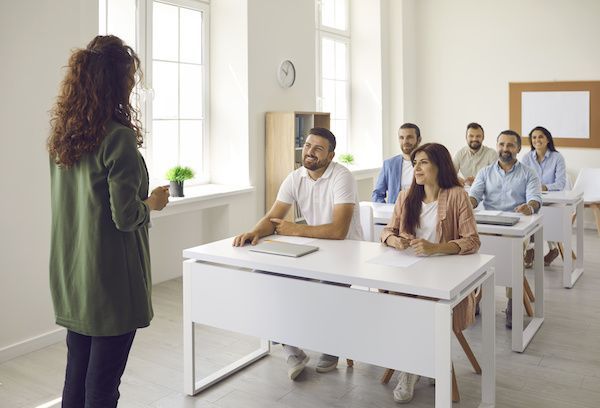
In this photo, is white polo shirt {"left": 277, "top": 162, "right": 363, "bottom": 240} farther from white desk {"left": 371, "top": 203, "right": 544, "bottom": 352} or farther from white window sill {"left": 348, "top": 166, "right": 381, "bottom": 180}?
white window sill {"left": 348, "top": 166, "right": 381, "bottom": 180}

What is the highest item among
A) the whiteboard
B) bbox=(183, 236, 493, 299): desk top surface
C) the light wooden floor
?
the whiteboard

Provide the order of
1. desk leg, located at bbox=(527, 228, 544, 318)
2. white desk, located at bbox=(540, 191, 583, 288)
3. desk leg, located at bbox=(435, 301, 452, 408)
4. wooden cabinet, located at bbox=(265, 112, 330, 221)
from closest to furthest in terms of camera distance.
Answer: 1. desk leg, located at bbox=(435, 301, 452, 408)
2. desk leg, located at bbox=(527, 228, 544, 318)
3. white desk, located at bbox=(540, 191, 583, 288)
4. wooden cabinet, located at bbox=(265, 112, 330, 221)

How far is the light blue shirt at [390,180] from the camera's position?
5.04 meters

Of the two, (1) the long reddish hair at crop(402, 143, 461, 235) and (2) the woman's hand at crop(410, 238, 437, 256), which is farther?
(1) the long reddish hair at crop(402, 143, 461, 235)

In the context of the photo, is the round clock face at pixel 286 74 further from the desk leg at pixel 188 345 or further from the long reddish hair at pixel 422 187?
the desk leg at pixel 188 345

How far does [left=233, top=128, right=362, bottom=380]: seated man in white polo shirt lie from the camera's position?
11.1ft

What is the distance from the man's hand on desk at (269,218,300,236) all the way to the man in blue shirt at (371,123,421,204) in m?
1.75

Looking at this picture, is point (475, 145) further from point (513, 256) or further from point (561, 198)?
point (513, 256)

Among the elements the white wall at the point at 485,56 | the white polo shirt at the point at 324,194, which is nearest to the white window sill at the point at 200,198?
the white polo shirt at the point at 324,194

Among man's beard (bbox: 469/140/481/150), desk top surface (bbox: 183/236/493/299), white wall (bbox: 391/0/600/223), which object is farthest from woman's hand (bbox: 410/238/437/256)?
white wall (bbox: 391/0/600/223)

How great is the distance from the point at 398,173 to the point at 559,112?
383cm

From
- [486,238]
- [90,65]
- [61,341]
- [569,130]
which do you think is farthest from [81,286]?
[569,130]

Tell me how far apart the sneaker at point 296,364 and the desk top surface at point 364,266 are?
2.11 feet

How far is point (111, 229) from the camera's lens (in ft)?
6.62
